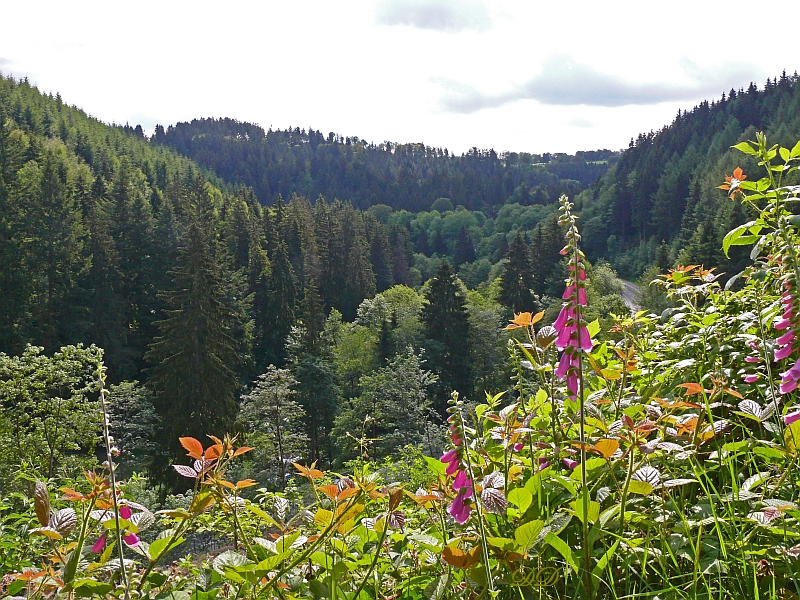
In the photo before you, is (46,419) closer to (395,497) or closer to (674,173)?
(395,497)

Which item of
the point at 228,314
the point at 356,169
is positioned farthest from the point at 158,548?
the point at 356,169

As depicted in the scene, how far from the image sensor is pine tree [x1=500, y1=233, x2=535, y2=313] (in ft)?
157

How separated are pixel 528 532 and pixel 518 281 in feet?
158

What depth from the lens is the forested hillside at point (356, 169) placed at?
5699 inches

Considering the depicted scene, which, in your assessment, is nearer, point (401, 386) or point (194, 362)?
point (194, 362)

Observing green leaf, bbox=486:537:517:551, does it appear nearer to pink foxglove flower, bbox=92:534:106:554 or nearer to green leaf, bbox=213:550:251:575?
green leaf, bbox=213:550:251:575


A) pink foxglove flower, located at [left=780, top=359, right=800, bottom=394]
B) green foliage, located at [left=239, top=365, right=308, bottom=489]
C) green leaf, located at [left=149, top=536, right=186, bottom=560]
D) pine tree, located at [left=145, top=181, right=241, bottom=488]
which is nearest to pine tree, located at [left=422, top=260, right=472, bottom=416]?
green foliage, located at [left=239, top=365, right=308, bottom=489]

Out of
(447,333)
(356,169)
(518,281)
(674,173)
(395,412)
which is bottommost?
(395,412)

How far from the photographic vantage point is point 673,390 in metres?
2.73

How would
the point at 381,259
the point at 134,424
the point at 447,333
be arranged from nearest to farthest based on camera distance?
the point at 134,424
the point at 447,333
the point at 381,259

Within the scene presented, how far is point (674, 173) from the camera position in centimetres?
9456

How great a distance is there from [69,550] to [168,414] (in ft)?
86.2

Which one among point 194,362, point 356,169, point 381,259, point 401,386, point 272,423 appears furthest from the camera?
point 356,169

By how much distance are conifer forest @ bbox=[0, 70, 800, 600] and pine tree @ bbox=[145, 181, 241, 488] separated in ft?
0.42
